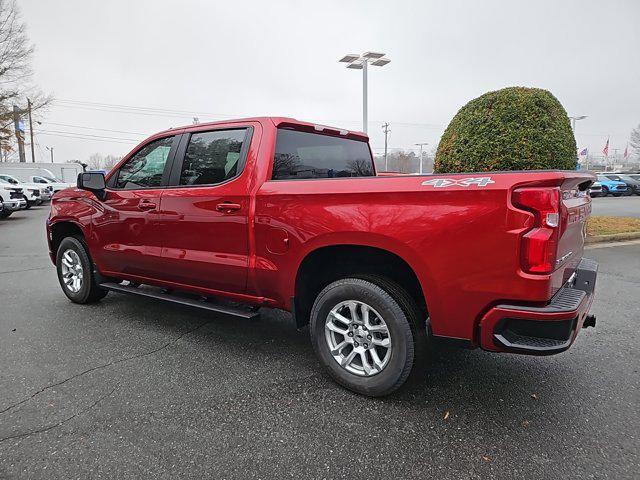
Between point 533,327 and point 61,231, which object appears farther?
point 61,231

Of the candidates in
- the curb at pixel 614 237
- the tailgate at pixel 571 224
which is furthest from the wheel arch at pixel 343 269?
the curb at pixel 614 237

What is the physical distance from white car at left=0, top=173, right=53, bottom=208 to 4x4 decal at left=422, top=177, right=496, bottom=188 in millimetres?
20341

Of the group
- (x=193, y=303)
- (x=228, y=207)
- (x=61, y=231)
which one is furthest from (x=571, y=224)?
(x=61, y=231)

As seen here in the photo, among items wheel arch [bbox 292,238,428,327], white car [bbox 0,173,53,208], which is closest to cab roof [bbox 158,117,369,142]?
wheel arch [bbox 292,238,428,327]

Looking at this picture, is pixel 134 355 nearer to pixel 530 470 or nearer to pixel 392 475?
pixel 392 475

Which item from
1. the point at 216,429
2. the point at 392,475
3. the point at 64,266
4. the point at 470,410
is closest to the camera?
the point at 392,475

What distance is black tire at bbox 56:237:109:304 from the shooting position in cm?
469

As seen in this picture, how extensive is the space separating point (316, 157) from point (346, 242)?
46.8 inches

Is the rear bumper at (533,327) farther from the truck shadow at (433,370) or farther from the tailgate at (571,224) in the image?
the truck shadow at (433,370)

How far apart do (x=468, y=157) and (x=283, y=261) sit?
5.12 m

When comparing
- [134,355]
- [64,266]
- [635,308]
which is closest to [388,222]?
[134,355]

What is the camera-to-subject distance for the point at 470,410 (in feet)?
8.78

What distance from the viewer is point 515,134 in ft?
22.3

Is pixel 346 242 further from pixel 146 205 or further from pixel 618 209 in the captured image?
pixel 618 209
